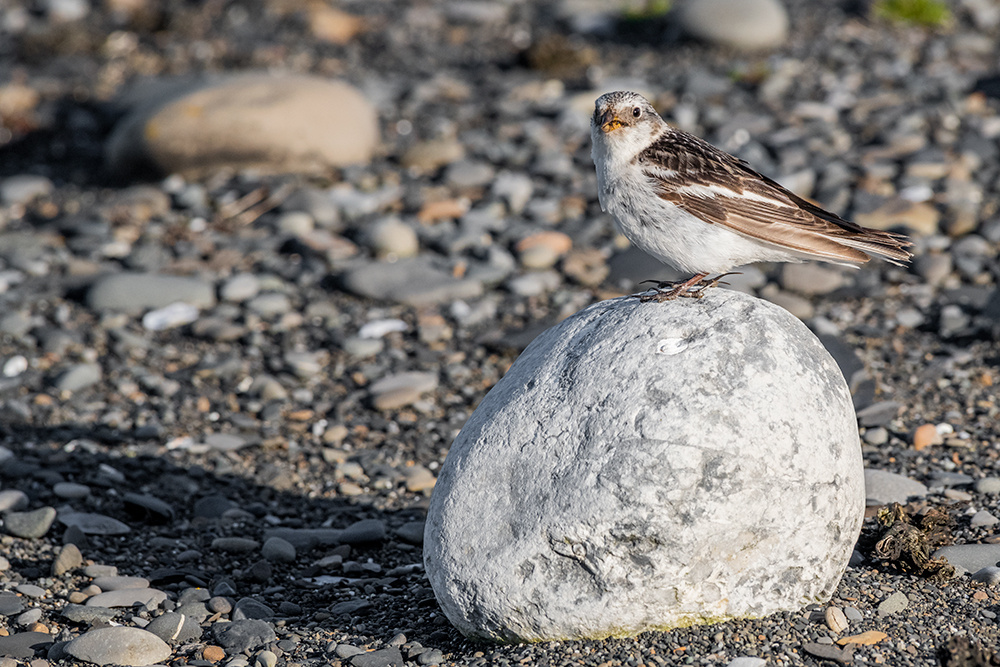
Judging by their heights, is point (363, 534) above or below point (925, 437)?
below

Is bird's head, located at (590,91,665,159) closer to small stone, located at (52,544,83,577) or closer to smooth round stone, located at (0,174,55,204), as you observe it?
small stone, located at (52,544,83,577)

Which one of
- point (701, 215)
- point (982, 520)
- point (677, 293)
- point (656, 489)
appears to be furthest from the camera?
point (982, 520)

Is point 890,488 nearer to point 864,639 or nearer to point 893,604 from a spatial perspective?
point 893,604

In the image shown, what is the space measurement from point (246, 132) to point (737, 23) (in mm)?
5899

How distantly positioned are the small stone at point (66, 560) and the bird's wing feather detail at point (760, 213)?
3.63 metres

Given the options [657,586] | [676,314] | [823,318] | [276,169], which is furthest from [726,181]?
[276,169]

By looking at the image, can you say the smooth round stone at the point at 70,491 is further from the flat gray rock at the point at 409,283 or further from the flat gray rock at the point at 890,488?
the flat gray rock at the point at 890,488

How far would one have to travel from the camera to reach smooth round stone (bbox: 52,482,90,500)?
6777 millimetres

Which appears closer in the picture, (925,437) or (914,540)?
(914,540)

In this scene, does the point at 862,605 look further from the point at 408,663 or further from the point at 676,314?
the point at 408,663

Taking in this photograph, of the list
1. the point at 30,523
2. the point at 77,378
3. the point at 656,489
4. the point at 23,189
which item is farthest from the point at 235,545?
the point at 23,189

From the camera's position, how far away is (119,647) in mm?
4965

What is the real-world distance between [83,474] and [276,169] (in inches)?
191

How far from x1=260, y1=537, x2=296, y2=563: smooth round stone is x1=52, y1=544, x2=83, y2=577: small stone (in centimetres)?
97
